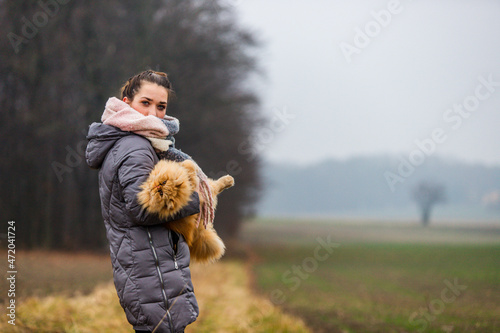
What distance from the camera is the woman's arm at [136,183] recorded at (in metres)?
2.73

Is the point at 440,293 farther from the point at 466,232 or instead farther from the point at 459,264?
the point at 466,232

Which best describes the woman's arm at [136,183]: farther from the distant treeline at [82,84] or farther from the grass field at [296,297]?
the distant treeline at [82,84]

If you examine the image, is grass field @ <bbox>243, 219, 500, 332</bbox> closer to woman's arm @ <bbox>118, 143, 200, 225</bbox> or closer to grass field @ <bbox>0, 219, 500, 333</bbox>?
grass field @ <bbox>0, 219, 500, 333</bbox>

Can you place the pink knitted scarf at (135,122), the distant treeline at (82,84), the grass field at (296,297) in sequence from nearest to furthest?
the pink knitted scarf at (135,122) → the grass field at (296,297) → the distant treeline at (82,84)

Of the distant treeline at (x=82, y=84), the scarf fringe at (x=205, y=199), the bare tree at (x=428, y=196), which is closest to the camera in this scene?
the scarf fringe at (x=205, y=199)

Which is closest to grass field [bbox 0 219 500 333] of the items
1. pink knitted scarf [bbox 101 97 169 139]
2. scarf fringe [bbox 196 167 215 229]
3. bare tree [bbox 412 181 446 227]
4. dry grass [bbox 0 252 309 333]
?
dry grass [bbox 0 252 309 333]

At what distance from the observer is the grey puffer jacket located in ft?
9.08

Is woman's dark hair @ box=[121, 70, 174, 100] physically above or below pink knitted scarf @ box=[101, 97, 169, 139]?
above

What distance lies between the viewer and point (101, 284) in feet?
31.6

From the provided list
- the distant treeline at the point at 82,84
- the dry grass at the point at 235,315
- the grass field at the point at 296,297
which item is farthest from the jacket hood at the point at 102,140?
the distant treeline at the point at 82,84

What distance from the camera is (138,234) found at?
2.80m

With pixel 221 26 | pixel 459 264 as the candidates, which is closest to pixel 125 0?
pixel 221 26

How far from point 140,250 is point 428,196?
241 ft

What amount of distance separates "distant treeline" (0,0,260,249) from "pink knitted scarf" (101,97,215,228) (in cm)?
1279
